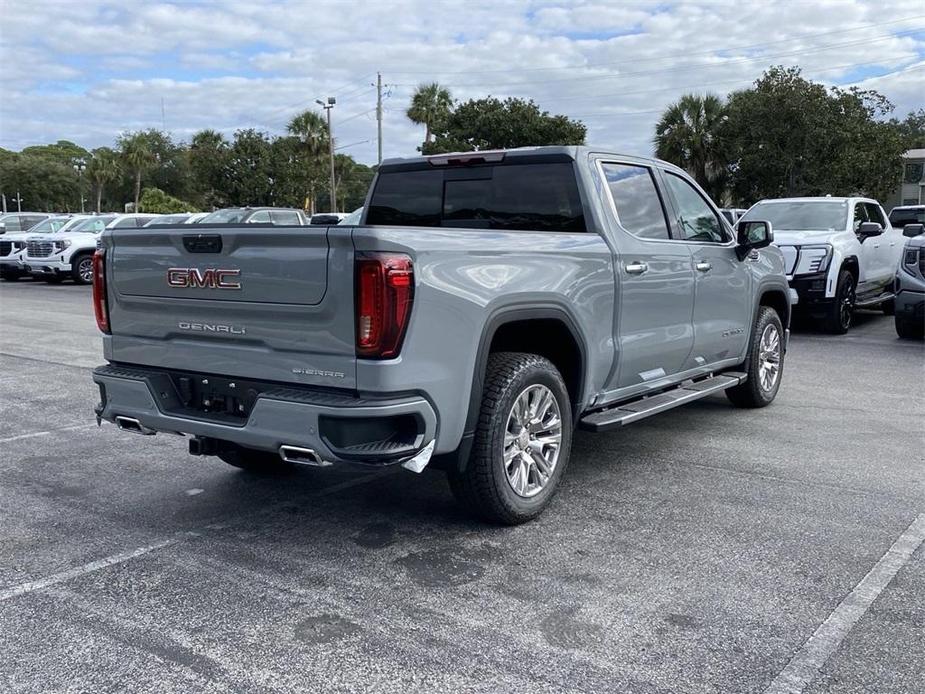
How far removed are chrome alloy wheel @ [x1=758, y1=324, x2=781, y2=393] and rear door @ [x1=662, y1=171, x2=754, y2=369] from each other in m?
0.41

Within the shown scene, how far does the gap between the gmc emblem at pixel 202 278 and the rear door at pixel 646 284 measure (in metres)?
2.21

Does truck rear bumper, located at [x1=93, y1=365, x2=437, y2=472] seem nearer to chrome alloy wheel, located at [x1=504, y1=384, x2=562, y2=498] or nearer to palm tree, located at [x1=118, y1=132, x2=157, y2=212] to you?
chrome alloy wheel, located at [x1=504, y1=384, x2=562, y2=498]

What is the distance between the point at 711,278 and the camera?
6.18 m

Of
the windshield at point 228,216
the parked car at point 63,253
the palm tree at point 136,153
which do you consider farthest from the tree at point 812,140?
the palm tree at point 136,153

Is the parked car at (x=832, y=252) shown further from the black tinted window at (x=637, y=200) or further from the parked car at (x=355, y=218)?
the black tinted window at (x=637, y=200)

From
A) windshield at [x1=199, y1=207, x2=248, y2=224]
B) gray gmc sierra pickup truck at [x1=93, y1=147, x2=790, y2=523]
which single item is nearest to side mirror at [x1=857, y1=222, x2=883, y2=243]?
gray gmc sierra pickup truck at [x1=93, y1=147, x2=790, y2=523]

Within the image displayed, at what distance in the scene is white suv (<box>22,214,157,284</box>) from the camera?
868 inches

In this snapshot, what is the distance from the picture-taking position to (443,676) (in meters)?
3.07

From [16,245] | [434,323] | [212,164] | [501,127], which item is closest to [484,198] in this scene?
[434,323]

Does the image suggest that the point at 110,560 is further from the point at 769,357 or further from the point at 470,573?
the point at 769,357

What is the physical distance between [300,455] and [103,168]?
77.4 meters

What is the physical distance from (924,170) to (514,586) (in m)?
66.4

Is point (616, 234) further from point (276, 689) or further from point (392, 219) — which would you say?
point (276, 689)

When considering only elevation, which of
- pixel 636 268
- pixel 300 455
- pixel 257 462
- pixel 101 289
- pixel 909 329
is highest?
pixel 636 268
